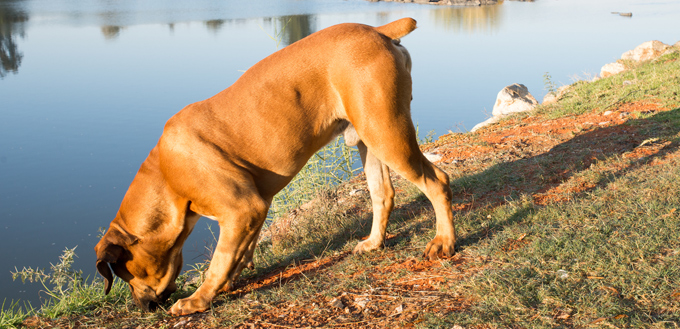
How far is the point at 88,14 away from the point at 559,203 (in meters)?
31.9

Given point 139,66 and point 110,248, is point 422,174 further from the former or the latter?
point 139,66

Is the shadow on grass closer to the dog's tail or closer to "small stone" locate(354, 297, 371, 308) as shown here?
"small stone" locate(354, 297, 371, 308)

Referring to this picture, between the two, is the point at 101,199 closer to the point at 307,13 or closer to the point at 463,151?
the point at 463,151

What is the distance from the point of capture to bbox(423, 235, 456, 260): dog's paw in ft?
13.4

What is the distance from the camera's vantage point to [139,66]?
58.9 ft

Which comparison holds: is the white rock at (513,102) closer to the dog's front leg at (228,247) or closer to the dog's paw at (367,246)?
the dog's paw at (367,246)

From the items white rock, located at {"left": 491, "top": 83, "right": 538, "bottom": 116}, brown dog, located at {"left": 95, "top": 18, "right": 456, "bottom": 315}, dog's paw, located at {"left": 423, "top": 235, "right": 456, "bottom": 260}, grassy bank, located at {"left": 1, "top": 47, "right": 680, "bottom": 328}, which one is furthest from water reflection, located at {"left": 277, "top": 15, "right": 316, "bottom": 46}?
dog's paw, located at {"left": 423, "top": 235, "right": 456, "bottom": 260}

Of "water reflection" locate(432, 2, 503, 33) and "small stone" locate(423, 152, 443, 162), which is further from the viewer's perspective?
"water reflection" locate(432, 2, 503, 33)

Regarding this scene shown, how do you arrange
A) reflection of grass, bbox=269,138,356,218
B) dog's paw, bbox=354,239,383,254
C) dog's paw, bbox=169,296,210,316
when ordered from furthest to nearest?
reflection of grass, bbox=269,138,356,218 → dog's paw, bbox=354,239,383,254 → dog's paw, bbox=169,296,210,316

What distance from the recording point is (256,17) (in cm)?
2819

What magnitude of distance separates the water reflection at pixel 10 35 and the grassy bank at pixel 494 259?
16767 millimetres

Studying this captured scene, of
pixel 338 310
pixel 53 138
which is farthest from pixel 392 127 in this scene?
pixel 53 138

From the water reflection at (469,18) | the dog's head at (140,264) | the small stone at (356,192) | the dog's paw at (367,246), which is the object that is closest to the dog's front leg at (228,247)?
the dog's head at (140,264)

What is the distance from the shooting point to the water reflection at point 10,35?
1862 centimetres
